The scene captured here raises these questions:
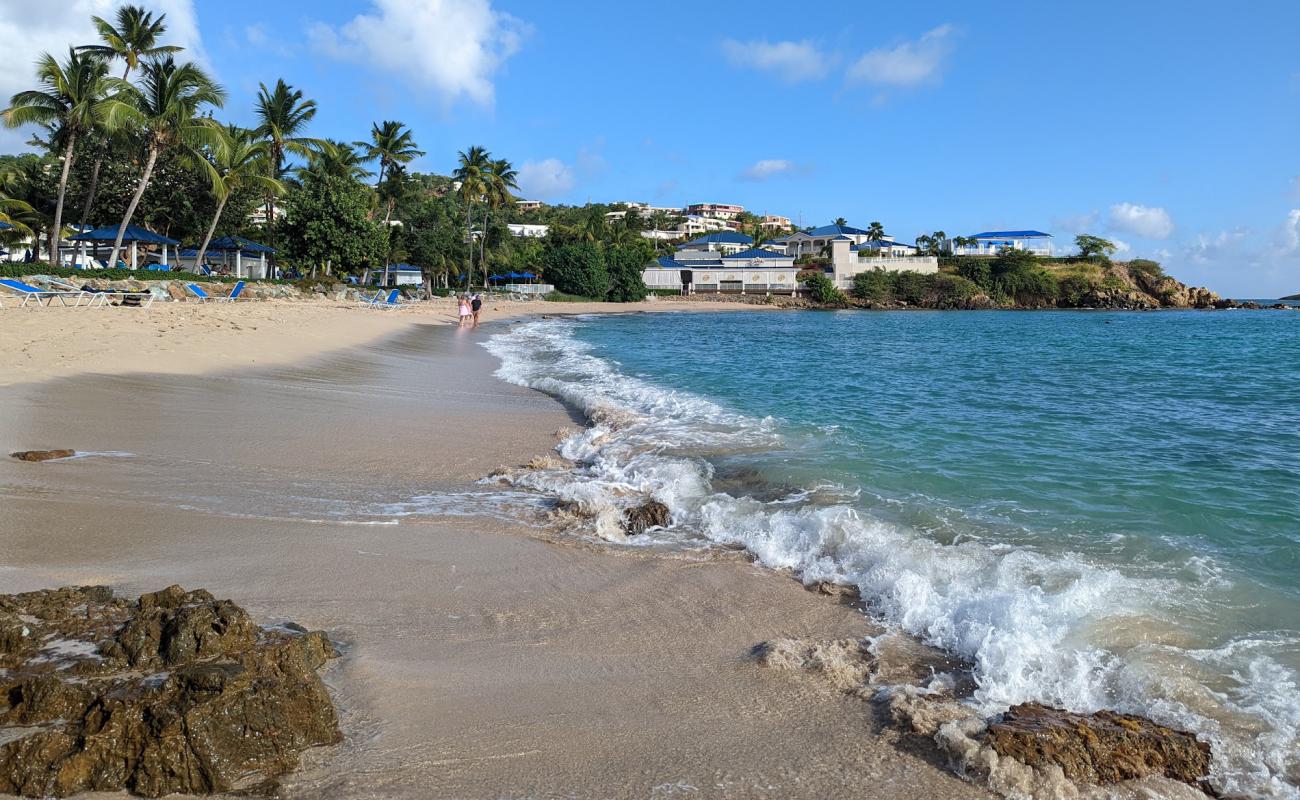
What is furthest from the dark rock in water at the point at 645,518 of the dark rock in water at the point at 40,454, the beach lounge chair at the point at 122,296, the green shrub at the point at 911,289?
the green shrub at the point at 911,289

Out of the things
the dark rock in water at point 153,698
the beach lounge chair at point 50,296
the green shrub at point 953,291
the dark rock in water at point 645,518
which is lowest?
the dark rock in water at point 645,518

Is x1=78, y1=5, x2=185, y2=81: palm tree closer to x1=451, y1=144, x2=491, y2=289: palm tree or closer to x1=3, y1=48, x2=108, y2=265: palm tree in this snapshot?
x1=3, y1=48, x2=108, y2=265: palm tree

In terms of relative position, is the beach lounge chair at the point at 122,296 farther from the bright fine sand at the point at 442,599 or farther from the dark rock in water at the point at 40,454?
the dark rock in water at the point at 40,454

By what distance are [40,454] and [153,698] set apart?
5306 mm

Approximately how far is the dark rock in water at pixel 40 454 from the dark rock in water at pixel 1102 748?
24.8ft

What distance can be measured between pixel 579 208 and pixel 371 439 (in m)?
146

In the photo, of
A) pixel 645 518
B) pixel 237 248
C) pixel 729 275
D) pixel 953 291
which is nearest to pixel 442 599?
pixel 645 518

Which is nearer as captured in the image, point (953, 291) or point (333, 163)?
point (333, 163)

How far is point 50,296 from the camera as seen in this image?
72.7ft

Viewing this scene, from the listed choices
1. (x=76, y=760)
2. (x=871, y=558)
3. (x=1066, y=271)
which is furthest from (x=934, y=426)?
(x=1066, y=271)

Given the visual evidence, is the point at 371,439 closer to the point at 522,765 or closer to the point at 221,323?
the point at 522,765

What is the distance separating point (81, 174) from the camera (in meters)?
38.1

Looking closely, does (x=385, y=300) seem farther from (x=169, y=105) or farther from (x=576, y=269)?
(x=576, y=269)

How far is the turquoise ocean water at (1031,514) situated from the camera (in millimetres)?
3967
